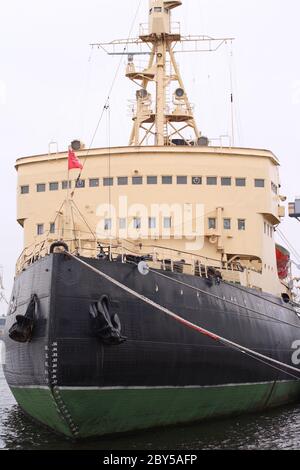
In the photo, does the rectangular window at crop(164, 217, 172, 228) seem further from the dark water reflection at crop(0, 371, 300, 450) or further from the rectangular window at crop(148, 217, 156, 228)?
the dark water reflection at crop(0, 371, 300, 450)

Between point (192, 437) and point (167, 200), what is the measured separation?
26.1 ft

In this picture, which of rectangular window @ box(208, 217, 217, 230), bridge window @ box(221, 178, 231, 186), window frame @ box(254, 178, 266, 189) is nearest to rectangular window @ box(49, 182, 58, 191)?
rectangular window @ box(208, 217, 217, 230)

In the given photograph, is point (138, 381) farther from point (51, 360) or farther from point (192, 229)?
point (192, 229)

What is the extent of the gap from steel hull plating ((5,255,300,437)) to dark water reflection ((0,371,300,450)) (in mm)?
280

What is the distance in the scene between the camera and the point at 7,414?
25359 millimetres

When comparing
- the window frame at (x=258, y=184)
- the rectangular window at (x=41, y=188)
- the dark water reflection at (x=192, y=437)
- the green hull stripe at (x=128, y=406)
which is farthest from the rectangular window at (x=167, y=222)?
the dark water reflection at (x=192, y=437)

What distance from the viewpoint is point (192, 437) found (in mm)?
17594

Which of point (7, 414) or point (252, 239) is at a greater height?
point (252, 239)

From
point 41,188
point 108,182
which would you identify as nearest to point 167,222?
point 108,182

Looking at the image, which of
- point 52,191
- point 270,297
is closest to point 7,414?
point 52,191

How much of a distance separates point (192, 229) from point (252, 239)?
208cm

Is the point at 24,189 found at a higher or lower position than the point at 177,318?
higher

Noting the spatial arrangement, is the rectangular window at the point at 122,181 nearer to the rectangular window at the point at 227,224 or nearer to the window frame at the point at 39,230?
the window frame at the point at 39,230

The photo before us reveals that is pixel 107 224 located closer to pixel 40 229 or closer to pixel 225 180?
pixel 40 229
